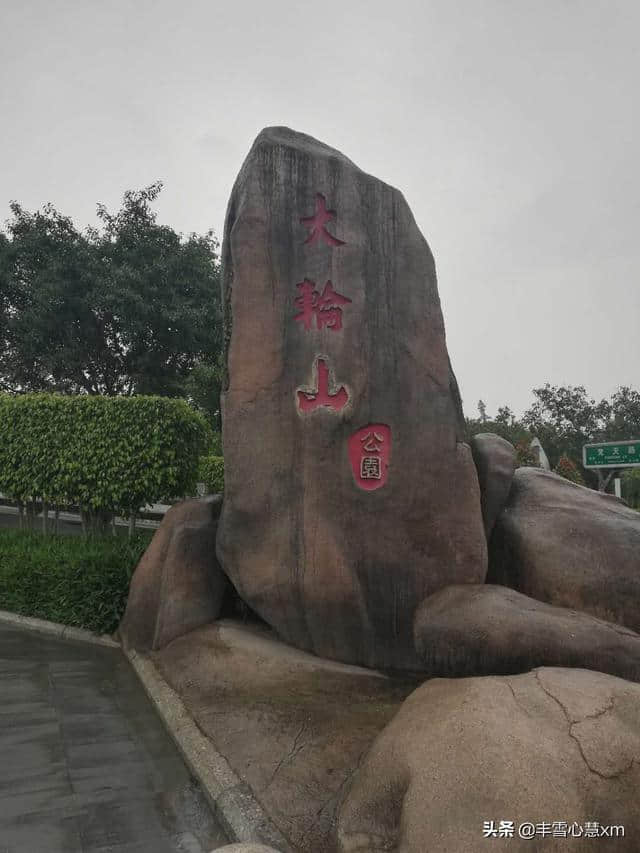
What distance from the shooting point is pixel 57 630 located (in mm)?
6902

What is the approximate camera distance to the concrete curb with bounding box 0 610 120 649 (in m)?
6.59

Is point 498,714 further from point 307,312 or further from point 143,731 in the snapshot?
point 307,312

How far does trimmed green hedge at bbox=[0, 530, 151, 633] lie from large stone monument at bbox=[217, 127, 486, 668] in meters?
1.98

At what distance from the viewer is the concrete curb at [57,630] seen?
6590 mm

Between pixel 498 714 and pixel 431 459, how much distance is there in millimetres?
2237

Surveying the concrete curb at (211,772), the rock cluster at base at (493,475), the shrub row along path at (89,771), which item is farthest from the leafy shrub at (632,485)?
the shrub row along path at (89,771)

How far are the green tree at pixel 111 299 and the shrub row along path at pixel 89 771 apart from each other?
34.7 feet

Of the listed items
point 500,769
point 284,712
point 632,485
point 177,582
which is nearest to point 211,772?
point 284,712

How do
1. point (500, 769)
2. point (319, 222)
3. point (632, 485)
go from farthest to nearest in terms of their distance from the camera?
point (632, 485), point (319, 222), point (500, 769)

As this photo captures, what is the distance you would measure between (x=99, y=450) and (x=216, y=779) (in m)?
5.70

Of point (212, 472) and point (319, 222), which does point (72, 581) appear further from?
point (212, 472)

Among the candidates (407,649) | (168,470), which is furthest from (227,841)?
(168,470)

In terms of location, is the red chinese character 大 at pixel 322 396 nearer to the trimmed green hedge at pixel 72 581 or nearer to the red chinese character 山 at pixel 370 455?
the red chinese character 山 at pixel 370 455

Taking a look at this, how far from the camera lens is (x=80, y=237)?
15578 millimetres
